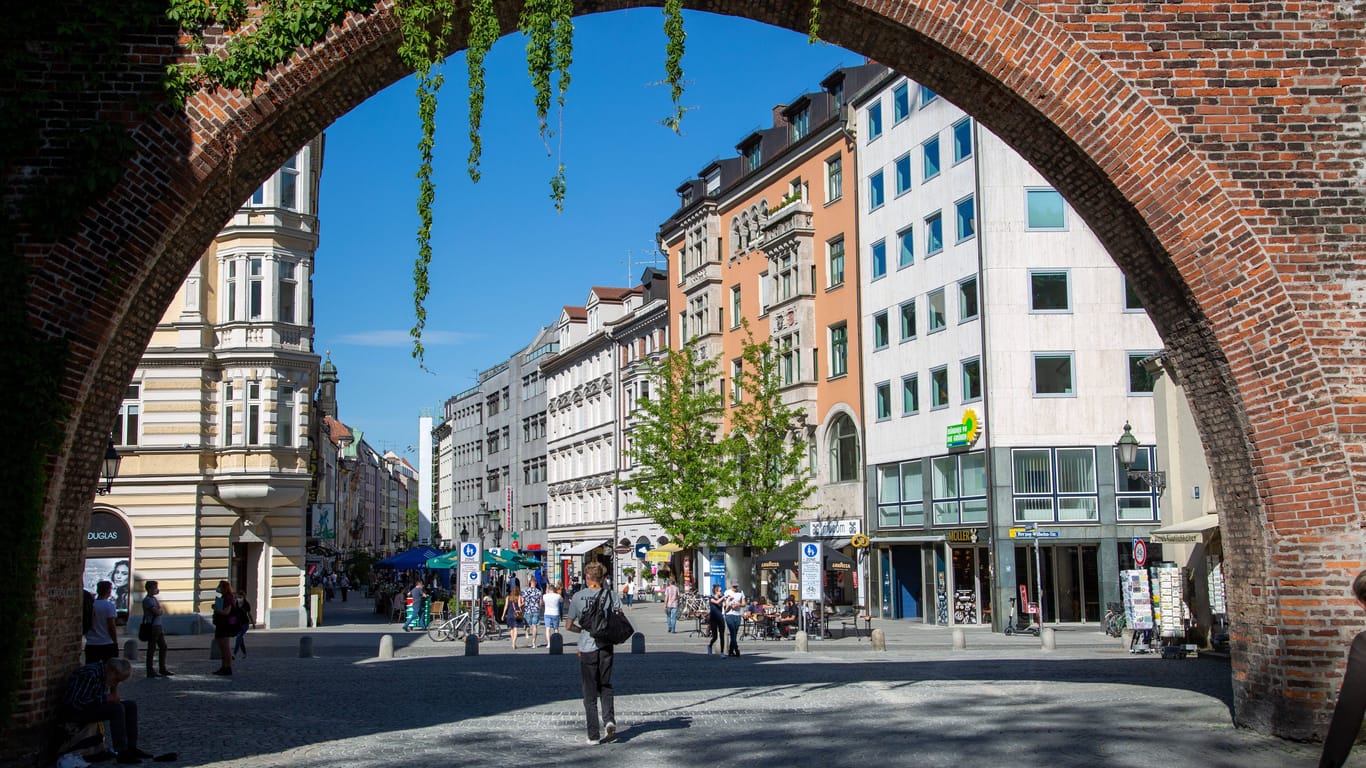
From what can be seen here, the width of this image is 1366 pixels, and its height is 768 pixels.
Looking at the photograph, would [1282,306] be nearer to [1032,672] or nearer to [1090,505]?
[1032,672]

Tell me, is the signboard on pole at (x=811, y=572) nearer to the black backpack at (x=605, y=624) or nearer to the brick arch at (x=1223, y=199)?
the brick arch at (x=1223, y=199)

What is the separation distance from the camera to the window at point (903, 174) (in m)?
44.5

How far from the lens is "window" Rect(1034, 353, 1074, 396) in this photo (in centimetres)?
3991

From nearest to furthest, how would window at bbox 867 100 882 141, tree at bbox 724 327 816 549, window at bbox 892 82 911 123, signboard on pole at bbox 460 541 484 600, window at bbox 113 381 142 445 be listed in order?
signboard on pole at bbox 460 541 484 600
window at bbox 113 381 142 445
tree at bbox 724 327 816 549
window at bbox 892 82 911 123
window at bbox 867 100 882 141

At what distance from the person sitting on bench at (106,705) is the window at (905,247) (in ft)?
115

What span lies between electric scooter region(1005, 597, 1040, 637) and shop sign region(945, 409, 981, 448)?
4.84 m

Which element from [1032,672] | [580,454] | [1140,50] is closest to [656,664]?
[1032,672]

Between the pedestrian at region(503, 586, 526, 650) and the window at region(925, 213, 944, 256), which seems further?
the window at region(925, 213, 944, 256)

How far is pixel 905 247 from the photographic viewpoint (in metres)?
44.8

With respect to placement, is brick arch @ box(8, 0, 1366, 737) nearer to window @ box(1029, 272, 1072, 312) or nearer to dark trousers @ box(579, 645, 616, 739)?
dark trousers @ box(579, 645, 616, 739)

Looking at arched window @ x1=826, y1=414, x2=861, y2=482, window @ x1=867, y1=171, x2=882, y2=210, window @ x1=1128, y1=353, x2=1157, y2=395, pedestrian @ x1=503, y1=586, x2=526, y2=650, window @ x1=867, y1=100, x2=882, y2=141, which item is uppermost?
window @ x1=867, y1=100, x2=882, y2=141

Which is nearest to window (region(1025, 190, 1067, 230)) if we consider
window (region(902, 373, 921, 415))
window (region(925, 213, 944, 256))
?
window (region(925, 213, 944, 256))

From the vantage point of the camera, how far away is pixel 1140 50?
1275cm

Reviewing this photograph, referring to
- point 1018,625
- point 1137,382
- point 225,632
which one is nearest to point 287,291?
point 225,632
